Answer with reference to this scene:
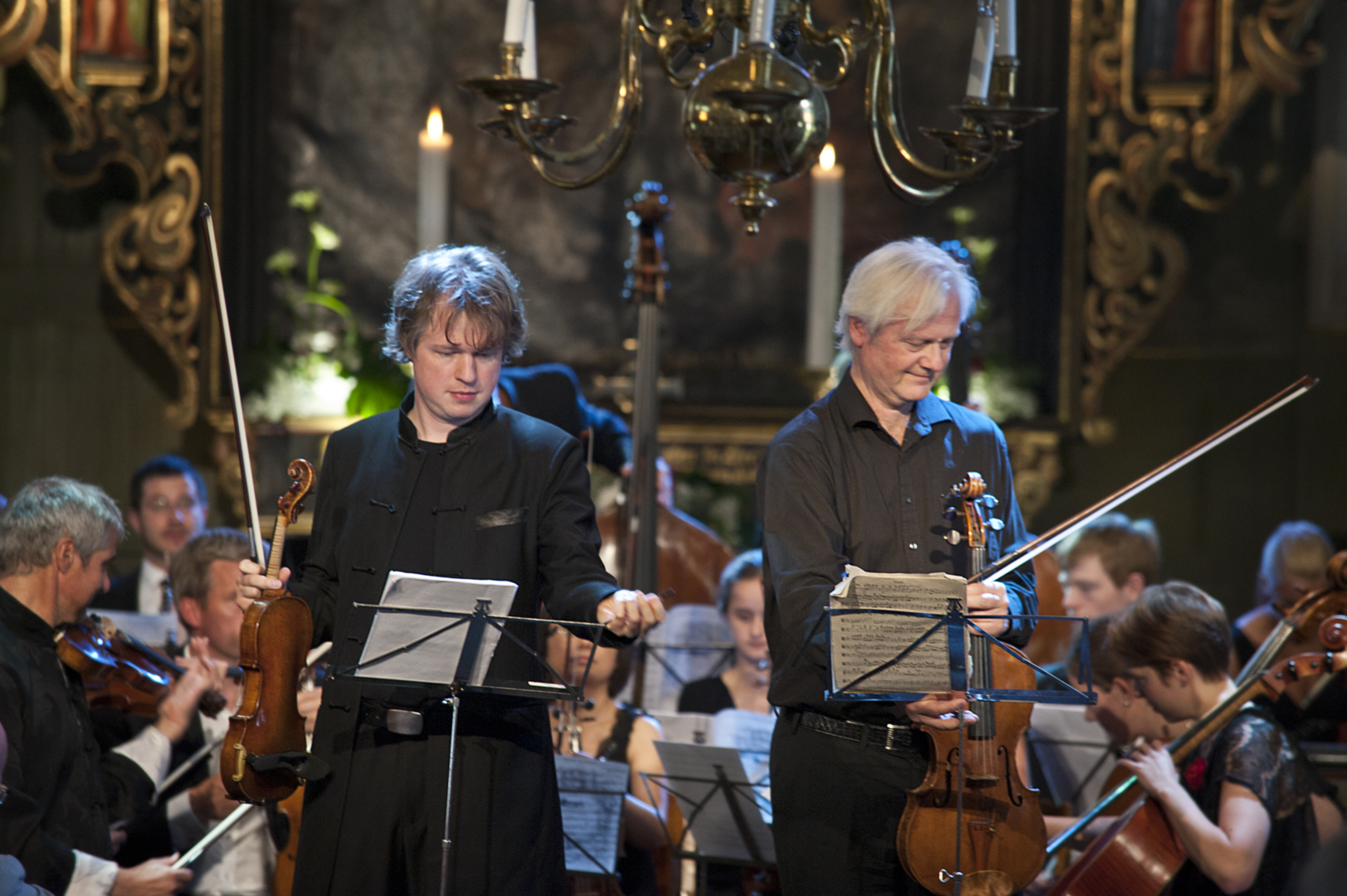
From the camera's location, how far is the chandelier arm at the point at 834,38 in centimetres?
290

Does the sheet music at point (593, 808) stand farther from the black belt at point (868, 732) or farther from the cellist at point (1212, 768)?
the cellist at point (1212, 768)

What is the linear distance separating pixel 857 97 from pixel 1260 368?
7.43ft

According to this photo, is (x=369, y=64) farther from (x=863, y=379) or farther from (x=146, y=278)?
(x=863, y=379)

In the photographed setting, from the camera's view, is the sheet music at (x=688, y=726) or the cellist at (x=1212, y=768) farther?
the sheet music at (x=688, y=726)

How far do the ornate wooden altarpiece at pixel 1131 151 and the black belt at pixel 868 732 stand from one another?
3.88m

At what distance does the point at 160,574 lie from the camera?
530 centimetres

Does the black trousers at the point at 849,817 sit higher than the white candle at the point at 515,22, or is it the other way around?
the white candle at the point at 515,22

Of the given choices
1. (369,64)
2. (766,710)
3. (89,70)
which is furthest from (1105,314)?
(89,70)

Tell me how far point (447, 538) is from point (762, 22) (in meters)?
1.12

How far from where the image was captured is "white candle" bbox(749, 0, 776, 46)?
2.52 m

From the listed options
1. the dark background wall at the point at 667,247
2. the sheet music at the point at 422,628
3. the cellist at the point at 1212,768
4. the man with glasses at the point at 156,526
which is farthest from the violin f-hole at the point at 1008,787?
the dark background wall at the point at 667,247

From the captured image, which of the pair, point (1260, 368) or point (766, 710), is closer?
point (766, 710)

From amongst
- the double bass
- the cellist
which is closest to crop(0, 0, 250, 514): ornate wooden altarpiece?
the double bass

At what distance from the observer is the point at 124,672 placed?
3.62 meters
